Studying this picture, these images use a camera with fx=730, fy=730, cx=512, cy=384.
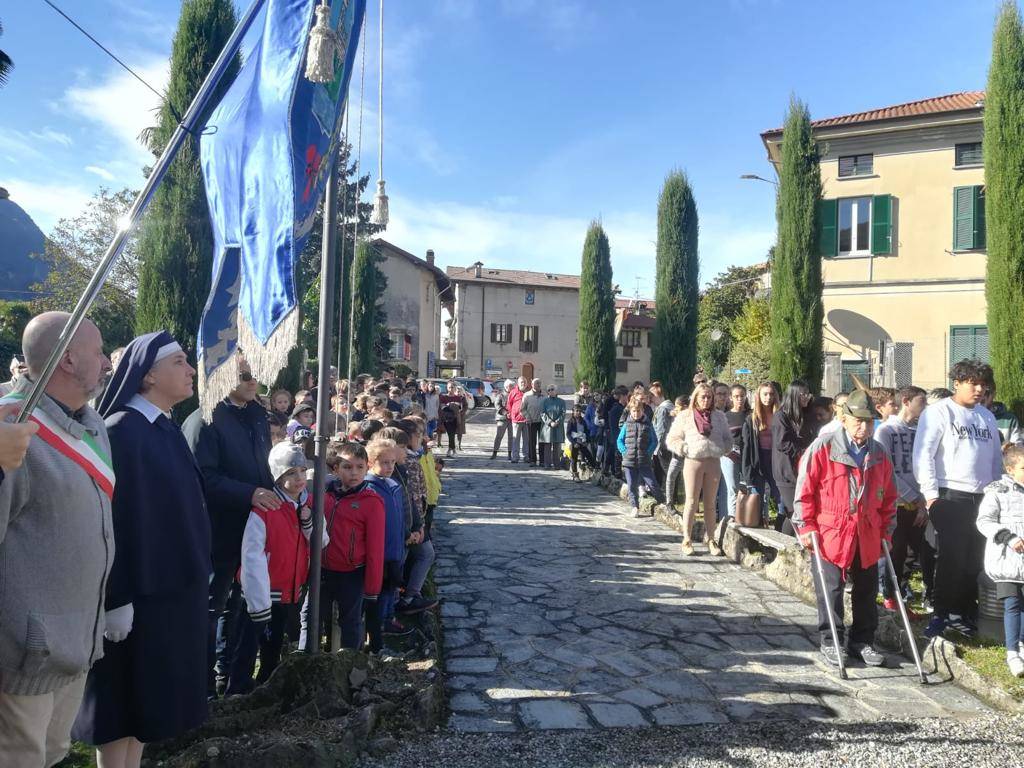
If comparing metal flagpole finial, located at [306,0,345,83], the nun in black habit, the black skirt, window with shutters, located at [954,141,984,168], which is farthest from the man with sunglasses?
window with shutters, located at [954,141,984,168]

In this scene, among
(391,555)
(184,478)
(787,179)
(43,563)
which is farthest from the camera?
(787,179)

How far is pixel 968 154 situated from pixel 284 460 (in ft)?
67.3

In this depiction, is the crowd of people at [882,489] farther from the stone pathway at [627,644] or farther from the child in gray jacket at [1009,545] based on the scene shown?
the stone pathway at [627,644]

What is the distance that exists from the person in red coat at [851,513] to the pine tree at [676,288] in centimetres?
1757

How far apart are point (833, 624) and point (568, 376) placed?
53320mm

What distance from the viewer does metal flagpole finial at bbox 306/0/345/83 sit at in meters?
3.20

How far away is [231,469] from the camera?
4.12 meters

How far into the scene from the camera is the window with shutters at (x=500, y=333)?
55844 millimetres

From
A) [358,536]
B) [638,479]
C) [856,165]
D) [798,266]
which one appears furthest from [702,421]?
[856,165]

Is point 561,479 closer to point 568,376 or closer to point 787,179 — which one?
point 787,179

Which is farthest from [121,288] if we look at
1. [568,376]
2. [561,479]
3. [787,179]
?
[568,376]

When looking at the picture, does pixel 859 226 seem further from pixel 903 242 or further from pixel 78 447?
pixel 78 447

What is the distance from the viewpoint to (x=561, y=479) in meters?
14.2

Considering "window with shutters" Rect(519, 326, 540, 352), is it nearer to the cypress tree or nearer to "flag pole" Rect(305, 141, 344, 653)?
the cypress tree
